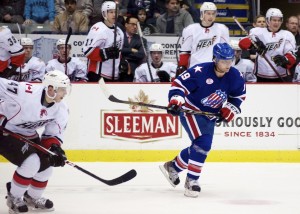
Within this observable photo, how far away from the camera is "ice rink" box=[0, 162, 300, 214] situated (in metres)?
6.82

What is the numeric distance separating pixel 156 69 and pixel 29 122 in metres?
4.25

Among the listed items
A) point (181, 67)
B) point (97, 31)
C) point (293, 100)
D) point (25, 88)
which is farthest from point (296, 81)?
point (25, 88)

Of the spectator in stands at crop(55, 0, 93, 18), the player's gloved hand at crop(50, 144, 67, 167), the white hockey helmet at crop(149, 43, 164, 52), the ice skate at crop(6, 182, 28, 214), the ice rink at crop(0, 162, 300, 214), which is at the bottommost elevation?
the ice rink at crop(0, 162, 300, 214)

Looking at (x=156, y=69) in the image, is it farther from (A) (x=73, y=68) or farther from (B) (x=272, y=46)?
(B) (x=272, y=46)

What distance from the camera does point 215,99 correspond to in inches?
300

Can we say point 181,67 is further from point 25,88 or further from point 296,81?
point 25,88

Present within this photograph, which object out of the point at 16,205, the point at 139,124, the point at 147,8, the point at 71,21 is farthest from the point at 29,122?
the point at 147,8

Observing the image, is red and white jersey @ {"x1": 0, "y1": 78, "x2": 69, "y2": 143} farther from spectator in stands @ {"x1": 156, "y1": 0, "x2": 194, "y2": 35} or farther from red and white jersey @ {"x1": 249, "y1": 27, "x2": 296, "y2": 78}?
spectator in stands @ {"x1": 156, "y1": 0, "x2": 194, "y2": 35}

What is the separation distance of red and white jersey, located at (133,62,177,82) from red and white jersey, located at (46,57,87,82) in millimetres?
561

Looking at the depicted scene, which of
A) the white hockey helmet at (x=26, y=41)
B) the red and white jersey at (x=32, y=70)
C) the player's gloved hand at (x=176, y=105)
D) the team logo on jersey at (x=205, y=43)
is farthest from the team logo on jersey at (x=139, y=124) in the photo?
the player's gloved hand at (x=176, y=105)

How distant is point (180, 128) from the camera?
9.69 meters

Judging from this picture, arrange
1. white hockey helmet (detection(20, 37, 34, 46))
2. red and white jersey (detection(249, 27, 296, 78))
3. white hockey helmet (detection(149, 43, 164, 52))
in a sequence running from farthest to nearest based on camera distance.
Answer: white hockey helmet (detection(149, 43, 164, 52)), white hockey helmet (detection(20, 37, 34, 46)), red and white jersey (detection(249, 27, 296, 78))

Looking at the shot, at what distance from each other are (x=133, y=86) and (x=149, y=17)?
218 centimetres

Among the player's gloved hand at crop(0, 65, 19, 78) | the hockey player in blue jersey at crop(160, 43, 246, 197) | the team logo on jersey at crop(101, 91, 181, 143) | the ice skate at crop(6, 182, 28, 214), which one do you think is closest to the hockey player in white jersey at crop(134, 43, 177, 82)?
the team logo on jersey at crop(101, 91, 181, 143)
